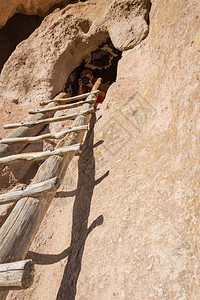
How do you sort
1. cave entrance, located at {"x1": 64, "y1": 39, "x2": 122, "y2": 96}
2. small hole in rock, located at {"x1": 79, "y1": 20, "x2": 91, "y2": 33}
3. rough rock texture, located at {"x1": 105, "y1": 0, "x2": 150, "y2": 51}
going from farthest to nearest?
cave entrance, located at {"x1": 64, "y1": 39, "x2": 122, "y2": 96}, small hole in rock, located at {"x1": 79, "y1": 20, "x2": 91, "y2": 33}, rough rock texture, located at {"x1": 105, "y1": 0, "x2": 150, "y2": 51}

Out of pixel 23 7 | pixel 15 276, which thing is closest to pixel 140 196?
pixel 15 276

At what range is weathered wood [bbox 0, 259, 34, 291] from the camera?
2.74 ft

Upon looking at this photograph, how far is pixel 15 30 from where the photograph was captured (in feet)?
19.0

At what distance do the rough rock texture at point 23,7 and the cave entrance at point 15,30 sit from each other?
0.24 meters

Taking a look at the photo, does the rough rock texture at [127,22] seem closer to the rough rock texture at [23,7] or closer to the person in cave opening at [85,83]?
the person in cave opening at [85,83]

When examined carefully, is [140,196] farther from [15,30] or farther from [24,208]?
[15,30]

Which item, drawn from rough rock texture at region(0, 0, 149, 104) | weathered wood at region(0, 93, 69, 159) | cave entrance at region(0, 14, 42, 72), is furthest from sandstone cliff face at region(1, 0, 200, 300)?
cave entrance at region(0, 14, 42, 72)

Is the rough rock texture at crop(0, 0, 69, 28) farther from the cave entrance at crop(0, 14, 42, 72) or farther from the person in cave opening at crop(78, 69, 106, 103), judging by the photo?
the person in cave opening at crop(78, 69, 106, 103)

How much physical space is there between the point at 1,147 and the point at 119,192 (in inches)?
47.2

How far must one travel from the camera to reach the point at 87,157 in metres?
2.32

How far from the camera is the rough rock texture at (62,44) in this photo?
10.8ft

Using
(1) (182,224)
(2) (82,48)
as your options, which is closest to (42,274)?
(1) (182,224)

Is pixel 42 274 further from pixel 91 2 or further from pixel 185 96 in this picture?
pixel 91 2

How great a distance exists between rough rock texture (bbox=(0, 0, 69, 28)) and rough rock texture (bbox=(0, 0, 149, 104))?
1223 mm
